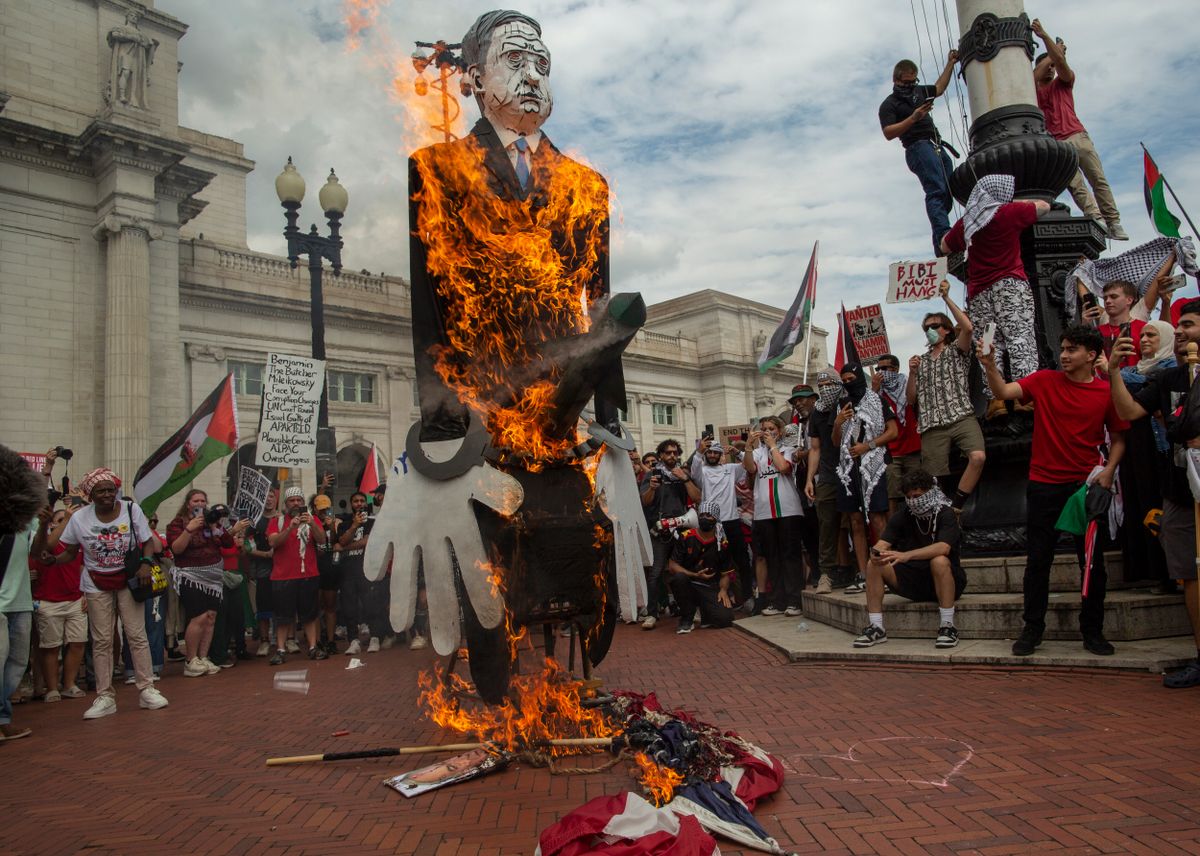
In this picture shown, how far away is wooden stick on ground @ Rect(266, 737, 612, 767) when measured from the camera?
13.6ft

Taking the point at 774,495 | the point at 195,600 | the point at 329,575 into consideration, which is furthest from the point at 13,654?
the point at 774,495

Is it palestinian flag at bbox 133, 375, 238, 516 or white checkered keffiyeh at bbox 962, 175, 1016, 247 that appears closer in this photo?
white checkered keffiyeh at bbox 962, 175, 1016, 247

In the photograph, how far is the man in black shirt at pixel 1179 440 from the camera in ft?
16.4

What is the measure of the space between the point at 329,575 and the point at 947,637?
7719 mm

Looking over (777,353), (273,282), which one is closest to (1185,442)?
(777,353)

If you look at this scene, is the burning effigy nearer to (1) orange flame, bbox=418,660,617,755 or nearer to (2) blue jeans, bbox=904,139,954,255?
(1) orange flame, bbox=418,660,617,755

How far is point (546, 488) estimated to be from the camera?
A: 3.80m

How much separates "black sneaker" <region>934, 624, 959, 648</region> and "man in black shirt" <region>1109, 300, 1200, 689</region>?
62.9 inches

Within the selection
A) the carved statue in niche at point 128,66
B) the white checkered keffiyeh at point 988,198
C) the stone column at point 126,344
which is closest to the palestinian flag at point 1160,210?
the white checkered keffiyeh at point 988,198

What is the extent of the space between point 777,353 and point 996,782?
37.8 feet

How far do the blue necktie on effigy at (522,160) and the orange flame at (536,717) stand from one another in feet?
8.08

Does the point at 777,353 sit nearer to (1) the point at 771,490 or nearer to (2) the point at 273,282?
(1) the point at 771,490

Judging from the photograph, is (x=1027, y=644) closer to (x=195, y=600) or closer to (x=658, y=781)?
(x=658, y=781)

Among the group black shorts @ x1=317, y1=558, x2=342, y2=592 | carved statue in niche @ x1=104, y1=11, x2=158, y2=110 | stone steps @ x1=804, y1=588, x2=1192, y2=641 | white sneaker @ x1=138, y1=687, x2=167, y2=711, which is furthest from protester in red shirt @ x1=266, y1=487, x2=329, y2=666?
carved statue in niche @ x1=104, y1=11, x2=158, y2=110
